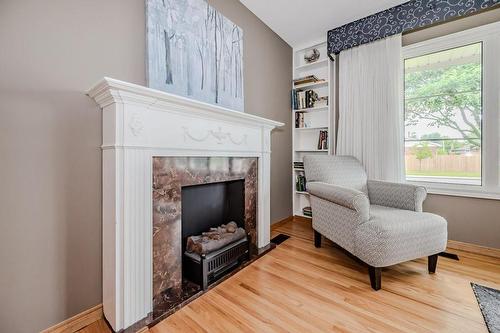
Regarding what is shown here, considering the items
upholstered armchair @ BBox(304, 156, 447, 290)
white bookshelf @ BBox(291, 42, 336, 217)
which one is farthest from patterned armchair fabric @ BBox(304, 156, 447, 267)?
white bookshelf @ BBox(291, 42, 336, 217)

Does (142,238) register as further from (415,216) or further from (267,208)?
(415,216)

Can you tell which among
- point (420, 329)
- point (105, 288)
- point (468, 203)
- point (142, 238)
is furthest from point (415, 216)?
point (105, 288)

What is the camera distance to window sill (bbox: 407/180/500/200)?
1.97 metres

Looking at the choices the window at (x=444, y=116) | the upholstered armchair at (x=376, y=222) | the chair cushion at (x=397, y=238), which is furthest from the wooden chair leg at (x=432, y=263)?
the window at (x=444, y=116)

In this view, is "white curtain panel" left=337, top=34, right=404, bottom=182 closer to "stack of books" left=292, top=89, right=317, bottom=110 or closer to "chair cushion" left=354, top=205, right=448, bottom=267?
"stack of books" left=292, top=89, right=317, bottom=110

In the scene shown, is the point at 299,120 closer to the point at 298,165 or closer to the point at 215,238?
the point at 298,165

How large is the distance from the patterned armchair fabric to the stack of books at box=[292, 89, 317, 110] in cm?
104

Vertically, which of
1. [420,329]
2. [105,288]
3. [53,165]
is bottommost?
[420,329]

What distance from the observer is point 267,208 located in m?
2.17

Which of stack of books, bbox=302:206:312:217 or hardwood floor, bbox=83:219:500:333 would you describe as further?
stack of books, bbox=302:206:312:217

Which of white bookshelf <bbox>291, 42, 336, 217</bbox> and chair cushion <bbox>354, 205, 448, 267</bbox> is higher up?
white bookshelf <bbox>291, 42, 336, 217</bbox>

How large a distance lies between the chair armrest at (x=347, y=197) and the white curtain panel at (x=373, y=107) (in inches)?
36.8

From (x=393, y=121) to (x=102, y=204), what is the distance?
2.68 metres

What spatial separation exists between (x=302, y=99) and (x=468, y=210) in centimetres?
208
